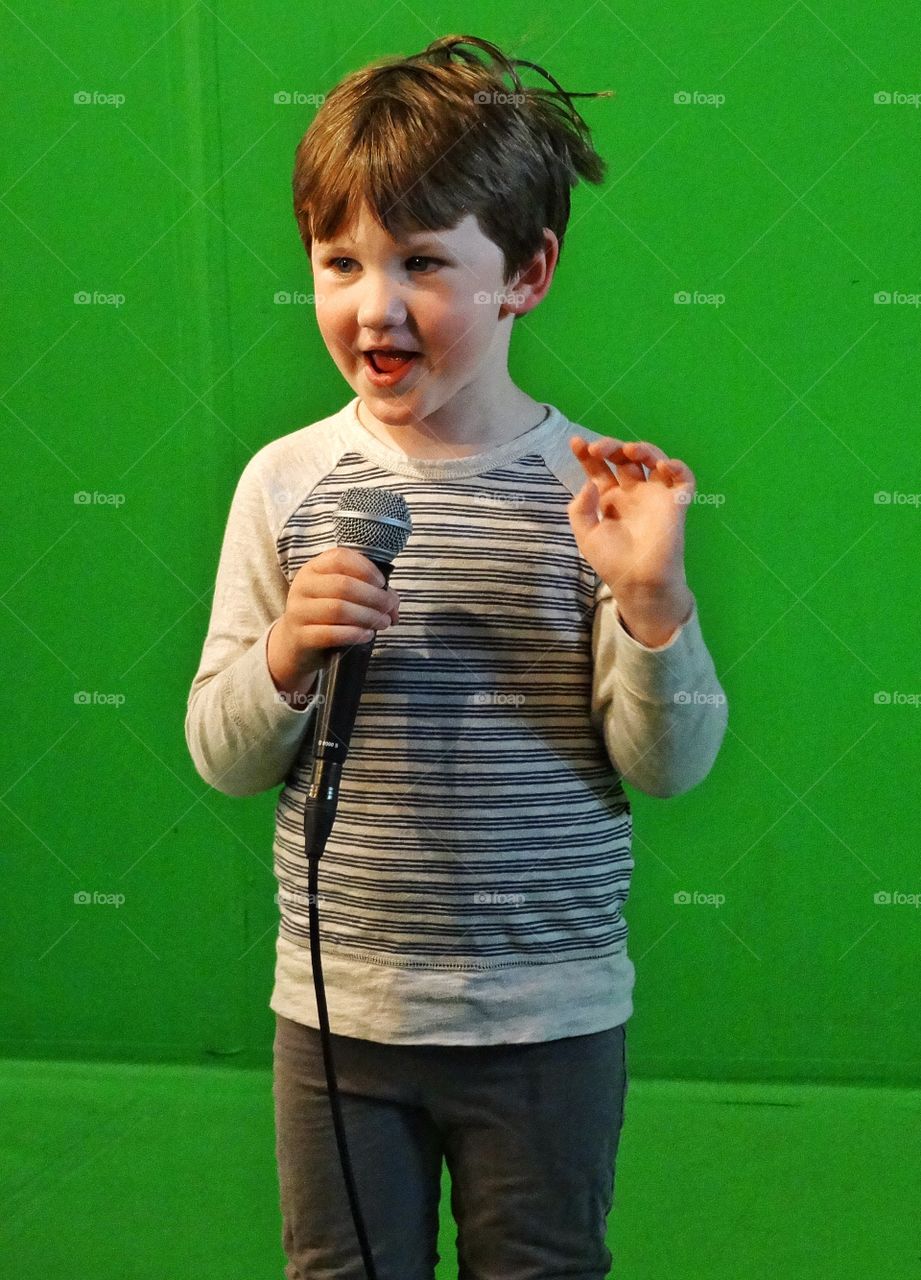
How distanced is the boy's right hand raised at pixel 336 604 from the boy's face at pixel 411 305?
13 cm

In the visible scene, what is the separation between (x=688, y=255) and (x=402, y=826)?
0.93m

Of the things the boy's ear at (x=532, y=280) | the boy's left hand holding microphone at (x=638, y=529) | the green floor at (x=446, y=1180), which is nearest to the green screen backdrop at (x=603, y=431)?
the green floor at (x=446, y=1180)

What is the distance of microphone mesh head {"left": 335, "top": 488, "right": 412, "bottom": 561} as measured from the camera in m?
0.79

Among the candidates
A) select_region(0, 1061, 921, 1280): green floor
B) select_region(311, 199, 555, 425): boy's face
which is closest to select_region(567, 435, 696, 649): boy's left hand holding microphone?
select_region(311, 199, 555, 425): boy's face

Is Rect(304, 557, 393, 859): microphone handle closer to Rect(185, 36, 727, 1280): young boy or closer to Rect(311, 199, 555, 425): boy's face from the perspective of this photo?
Rect(185, 36, 727, 1280): young boy

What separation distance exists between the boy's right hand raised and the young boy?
34mm

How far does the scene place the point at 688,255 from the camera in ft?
4.97

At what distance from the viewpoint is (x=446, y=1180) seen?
4.90 ft

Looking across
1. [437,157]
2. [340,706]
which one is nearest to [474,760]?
[340,706]

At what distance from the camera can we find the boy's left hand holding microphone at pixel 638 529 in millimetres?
787

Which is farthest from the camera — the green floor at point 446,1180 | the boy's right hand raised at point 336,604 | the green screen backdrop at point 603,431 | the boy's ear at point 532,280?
the green screen backdrop at point 603,431

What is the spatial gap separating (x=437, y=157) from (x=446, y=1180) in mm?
1147

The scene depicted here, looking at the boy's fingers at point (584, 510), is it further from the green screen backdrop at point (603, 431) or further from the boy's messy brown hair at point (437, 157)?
the green screen backdrop at point (603, 431)

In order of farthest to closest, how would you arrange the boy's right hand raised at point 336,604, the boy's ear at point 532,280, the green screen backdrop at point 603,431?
the green screen backdrop at point 603,431 < the boy's ear at point 532,280 < the boy's right hand raised at point 336,604
